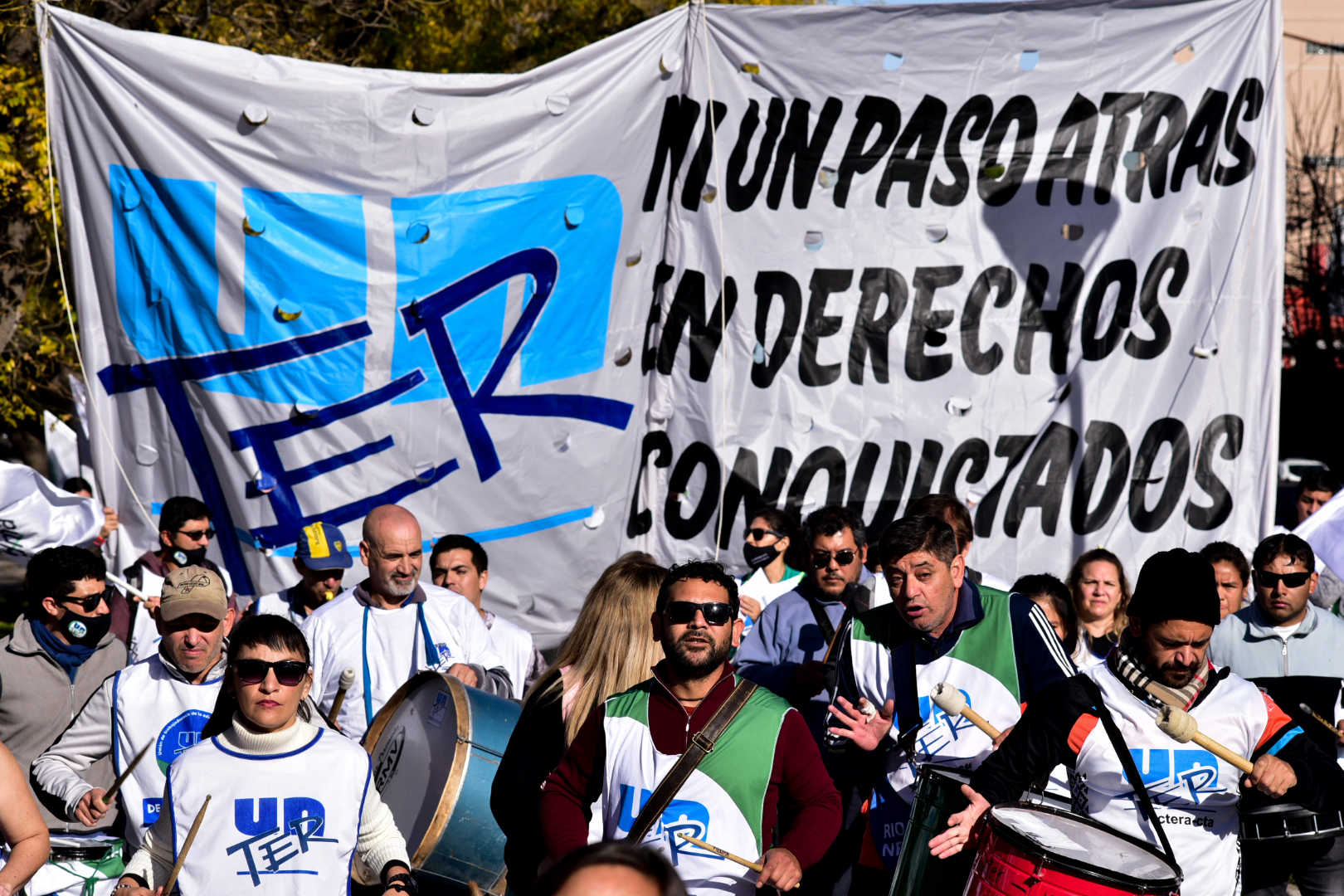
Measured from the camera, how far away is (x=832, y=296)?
7.45 metres

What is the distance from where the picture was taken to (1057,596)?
20.1 ft

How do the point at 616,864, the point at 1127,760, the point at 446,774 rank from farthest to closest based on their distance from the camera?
the point at 446,774 < the point at 1127,760 < the point at 616,864

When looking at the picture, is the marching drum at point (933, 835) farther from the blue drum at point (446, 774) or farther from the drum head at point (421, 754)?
the drum head at point (421, 754)

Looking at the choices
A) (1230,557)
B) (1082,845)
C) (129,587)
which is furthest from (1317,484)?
(129,587)

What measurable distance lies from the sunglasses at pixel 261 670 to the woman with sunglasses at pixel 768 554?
10.1 ft

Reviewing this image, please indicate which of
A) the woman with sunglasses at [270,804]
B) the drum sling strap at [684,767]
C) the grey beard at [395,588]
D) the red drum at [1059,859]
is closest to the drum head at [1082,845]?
the red drum at [1059,859]

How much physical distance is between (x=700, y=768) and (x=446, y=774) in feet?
4.29

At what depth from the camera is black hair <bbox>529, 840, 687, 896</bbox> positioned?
1.73 meters

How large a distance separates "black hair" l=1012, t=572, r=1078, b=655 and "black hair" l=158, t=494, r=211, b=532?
12.4 ft

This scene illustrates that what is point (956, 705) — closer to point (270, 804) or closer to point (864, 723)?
point (864, 723)

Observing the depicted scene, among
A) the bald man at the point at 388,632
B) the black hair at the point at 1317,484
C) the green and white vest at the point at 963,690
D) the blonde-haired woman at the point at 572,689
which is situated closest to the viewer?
the blonde-haired woman at the point at 572,689

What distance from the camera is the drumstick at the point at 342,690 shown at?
5.03 meters

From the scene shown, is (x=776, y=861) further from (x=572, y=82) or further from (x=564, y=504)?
(x=572, y=82)

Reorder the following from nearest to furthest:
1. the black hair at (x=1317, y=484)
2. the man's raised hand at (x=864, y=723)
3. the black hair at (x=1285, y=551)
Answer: the man's raised hand at (x=864, y=723) → the black hair at (x=1285, y=551) → the black hair at (x=1317, y=484)
